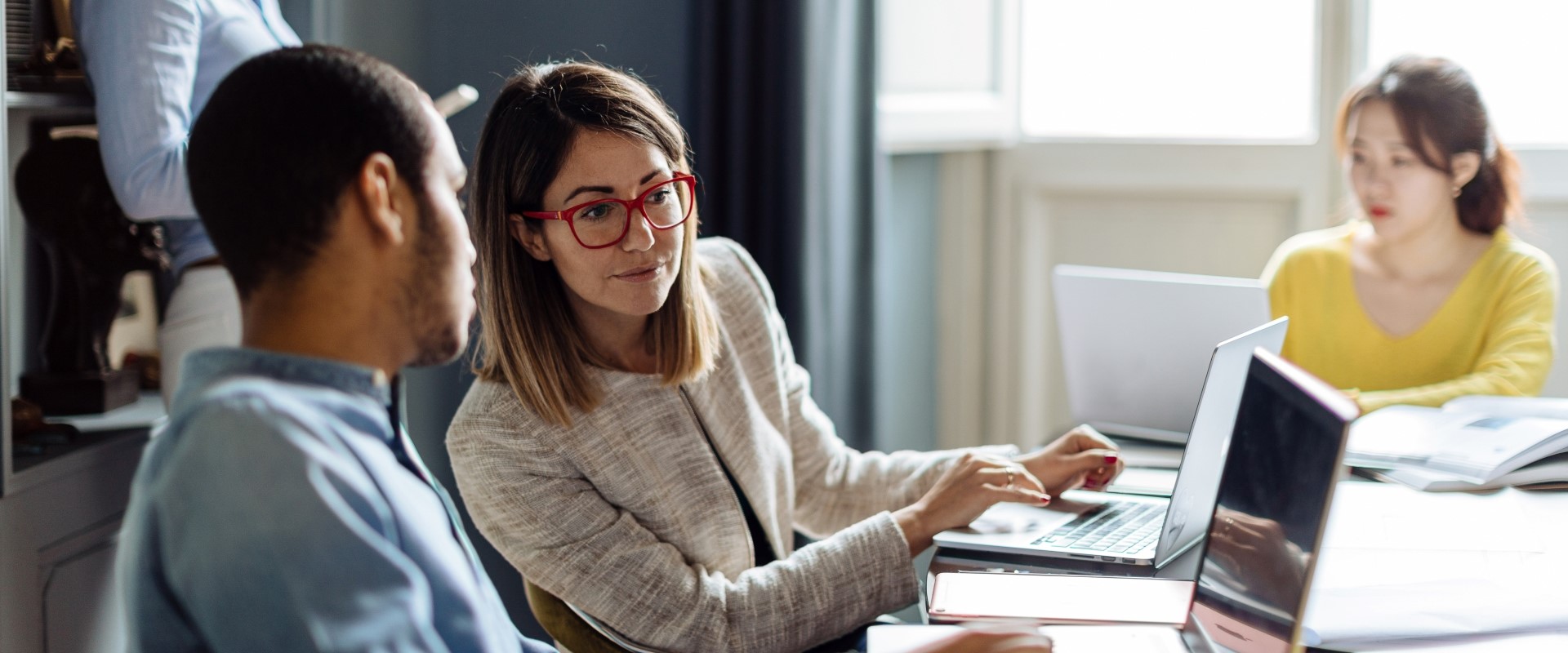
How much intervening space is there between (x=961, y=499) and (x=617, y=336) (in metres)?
0.43

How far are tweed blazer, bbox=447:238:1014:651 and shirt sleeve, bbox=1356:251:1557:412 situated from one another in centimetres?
99

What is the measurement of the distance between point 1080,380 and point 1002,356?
131 centimetres

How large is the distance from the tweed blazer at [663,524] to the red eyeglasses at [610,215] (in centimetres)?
16

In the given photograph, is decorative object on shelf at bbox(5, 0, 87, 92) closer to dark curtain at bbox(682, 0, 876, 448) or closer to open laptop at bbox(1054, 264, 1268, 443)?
dark curtain at bbox(682, 0, 876, 448)

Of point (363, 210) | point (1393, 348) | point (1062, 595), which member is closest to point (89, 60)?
point (363, 210)

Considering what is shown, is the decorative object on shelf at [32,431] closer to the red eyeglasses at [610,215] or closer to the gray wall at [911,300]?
the red eyeglasses at [610,215]

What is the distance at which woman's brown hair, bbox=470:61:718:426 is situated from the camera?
4.46ft

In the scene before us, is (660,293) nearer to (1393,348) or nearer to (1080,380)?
(1080,380)

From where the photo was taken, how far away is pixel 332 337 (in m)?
0.85

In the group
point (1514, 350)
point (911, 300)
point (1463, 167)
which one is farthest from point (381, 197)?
point (911, 300)

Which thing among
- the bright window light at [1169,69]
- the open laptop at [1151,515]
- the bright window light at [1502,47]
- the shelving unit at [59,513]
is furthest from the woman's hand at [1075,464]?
the bright window light at [1502,47]

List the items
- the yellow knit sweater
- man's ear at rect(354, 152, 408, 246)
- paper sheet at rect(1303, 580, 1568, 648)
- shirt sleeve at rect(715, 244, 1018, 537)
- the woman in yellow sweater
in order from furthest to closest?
the woman in yellow sweater → the yellow knit sweater → shirt sleeve at rect(715, 244, 1018, 537) → paper sheet at rect(1303, 580, 1568, 648) → man's ear at rect(354, 152, 408, 246)

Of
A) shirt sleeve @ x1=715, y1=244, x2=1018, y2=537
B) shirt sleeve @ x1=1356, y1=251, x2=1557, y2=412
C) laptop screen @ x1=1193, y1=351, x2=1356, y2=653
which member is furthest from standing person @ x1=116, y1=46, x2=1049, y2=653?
shirt sleeve @ x1=1356, y1=251, x2=1557, y2=412

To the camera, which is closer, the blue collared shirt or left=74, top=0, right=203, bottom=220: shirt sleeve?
the blue collared shirt
